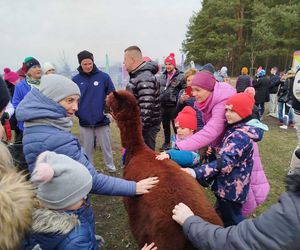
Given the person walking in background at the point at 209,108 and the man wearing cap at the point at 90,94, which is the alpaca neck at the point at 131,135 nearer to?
the person walking in background at the point at 209,108

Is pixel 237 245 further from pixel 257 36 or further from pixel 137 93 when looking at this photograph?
pixel 257 36

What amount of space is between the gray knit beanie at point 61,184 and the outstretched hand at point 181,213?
0.53 meters

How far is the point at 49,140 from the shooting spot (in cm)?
189

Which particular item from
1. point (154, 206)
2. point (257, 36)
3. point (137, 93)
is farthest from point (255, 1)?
point (154, 206)

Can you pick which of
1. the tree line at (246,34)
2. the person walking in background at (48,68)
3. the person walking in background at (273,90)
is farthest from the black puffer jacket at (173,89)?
the tree line at (246,34)

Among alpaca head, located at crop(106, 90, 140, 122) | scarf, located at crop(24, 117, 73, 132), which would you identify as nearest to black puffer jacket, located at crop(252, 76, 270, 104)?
alpaca head, located at crop(106, 90, 140, 122)

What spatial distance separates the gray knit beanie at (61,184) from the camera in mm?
1404

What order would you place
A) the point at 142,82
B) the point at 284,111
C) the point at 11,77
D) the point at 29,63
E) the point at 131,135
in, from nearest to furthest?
the point at 131,135, the point at 142,82, the point at 29,63, the point at 11,77, the point at 284,111

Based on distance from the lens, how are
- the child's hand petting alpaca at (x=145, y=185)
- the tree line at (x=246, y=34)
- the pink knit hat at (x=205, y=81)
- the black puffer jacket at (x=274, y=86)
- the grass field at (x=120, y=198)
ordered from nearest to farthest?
the child's hand petting alpaca at (x=145, y=185), the pink knit hat at (x=205, y=81), the grass field at (x=120, y=198), the black puffer jacket at (x=274, y=86), the tree line at (x=246, y=34)

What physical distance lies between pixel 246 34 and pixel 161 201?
37.4 meters

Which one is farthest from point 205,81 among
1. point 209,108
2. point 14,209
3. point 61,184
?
point 14,209

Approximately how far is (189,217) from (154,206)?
286mm

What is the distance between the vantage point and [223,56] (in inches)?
1294

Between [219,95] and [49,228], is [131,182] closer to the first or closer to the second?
[49,228]
